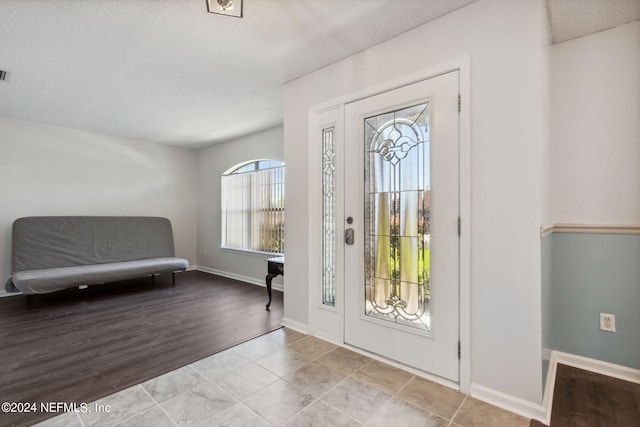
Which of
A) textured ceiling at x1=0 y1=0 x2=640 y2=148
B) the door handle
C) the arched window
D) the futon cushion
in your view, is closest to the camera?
textured ceiling at x1=0 y1=0 x2=640 y2=148

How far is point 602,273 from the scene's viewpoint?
2033 millimetres

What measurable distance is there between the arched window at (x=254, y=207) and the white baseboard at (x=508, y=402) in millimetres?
3130

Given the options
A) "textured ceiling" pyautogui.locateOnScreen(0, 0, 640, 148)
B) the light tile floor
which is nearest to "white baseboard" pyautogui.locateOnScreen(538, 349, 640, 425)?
the light tile floor

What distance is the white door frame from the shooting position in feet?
5.92

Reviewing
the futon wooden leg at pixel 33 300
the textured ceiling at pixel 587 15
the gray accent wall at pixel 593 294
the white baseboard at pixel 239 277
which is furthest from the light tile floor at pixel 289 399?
the futon wooden leg at pixel 33 300

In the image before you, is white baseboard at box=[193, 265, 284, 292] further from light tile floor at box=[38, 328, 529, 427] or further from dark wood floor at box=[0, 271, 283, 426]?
light tile floor at box=[38, 328, 529, 427]

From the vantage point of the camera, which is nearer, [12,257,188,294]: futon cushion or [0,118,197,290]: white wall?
[12,257,188,294]: futon cushion

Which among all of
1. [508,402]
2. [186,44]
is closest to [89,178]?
[186,44]

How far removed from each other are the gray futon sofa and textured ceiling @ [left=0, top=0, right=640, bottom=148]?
5.38 ft

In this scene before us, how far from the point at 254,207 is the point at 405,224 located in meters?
3.33

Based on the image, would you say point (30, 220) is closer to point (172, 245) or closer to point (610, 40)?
point (172, 245)

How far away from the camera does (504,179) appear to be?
5.54 feet

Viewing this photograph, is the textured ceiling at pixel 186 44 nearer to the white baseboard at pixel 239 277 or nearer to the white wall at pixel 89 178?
the white wall at pixel 89 178

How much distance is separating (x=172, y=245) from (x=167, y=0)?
13.9ft
